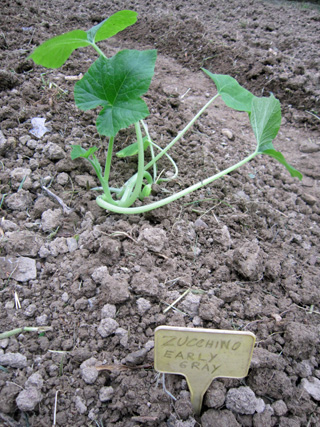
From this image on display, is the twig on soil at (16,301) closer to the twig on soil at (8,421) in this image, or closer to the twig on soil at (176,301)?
the twig on soil at (8,421)

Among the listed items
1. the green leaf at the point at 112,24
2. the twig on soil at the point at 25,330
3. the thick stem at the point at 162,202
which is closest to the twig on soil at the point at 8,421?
the twig on soil at the point at 25,330

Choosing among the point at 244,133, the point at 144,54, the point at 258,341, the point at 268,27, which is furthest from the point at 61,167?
the point at 268,27

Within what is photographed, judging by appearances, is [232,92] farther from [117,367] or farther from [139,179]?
[117,367]

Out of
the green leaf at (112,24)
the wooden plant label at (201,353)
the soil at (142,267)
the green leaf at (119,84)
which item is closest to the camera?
the wooden plant label at (201,353)

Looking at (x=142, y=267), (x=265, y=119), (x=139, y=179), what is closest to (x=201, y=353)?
(x=142, y=267)

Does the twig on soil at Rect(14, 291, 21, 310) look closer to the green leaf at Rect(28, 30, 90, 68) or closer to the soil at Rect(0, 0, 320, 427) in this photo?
the soil at Rect(0, 0, 320, 427)
